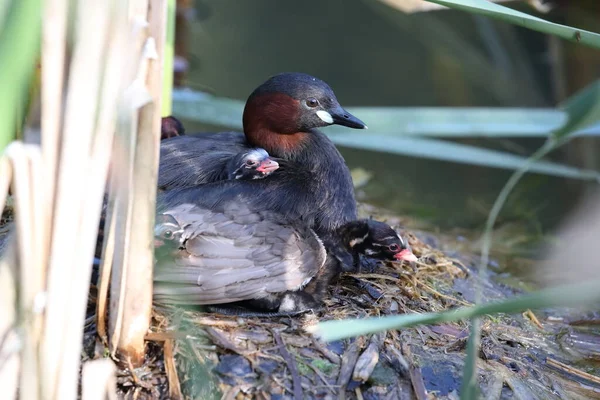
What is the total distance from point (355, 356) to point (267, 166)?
3.27ft

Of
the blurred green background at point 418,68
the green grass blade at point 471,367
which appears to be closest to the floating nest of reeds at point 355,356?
the green grass blade at point 471,367

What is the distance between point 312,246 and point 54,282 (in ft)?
5.01

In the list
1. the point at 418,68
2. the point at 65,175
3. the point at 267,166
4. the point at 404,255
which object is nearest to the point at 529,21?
the point at 65,175

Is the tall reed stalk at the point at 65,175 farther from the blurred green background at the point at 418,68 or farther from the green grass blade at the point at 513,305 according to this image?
the blurred green background at the point at 418,68

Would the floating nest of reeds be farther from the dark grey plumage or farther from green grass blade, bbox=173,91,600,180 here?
green grass blade, bbox=173,91,600,180

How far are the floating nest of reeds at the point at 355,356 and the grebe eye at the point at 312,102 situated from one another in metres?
0.86

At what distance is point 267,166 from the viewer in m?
3.57

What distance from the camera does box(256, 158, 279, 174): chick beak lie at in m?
3.55

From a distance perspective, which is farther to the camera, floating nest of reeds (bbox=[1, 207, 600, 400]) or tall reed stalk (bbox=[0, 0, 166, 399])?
floating nest of reeds (bbox=[1, 207, 600, 400])

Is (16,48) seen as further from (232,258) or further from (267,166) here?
(267,166)

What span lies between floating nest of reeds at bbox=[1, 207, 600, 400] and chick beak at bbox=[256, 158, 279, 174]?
645 mm

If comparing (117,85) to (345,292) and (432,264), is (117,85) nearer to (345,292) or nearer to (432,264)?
(345,292)

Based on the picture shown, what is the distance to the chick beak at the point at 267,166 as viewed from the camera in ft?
11.6

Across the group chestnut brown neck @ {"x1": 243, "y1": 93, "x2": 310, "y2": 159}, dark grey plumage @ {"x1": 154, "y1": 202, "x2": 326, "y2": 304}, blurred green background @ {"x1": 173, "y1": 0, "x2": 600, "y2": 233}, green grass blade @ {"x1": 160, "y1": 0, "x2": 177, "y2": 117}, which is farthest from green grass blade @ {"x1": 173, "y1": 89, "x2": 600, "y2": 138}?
dark grey plumage @ {"x1": 154, "y1": 202, "x2": 326, "y2": 304}
